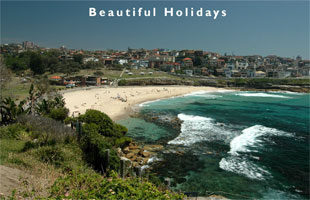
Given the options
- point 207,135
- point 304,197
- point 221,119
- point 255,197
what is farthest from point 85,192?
point 221,119

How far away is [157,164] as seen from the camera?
1505 centimetres

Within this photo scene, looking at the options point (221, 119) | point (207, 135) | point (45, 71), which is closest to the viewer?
point (207, 135)

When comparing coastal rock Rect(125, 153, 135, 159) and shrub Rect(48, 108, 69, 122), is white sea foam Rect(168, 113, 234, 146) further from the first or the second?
shrub Rect(48, 108, 69, 122)

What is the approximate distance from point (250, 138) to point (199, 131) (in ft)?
16.9

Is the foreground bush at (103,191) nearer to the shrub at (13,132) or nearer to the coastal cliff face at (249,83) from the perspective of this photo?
the shrub at (13,132)

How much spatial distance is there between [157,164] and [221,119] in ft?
60.4

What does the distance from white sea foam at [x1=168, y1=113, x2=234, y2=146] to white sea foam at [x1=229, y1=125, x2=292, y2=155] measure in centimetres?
143

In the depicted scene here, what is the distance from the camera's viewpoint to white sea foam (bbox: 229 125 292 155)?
62.1ft

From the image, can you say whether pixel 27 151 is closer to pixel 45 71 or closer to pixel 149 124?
pixel 149 124

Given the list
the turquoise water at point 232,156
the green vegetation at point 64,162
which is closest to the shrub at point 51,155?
the green vegetation at point 64,162

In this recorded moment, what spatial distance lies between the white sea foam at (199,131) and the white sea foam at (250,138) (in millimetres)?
1426

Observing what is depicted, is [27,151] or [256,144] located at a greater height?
[27,151]

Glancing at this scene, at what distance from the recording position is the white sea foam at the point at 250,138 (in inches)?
745

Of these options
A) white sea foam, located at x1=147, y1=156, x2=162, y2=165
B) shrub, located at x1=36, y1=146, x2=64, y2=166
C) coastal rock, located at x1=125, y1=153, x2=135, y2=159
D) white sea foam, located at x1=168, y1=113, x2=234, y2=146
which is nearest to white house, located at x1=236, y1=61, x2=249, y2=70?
white sea foam, located at x1=168, y1=113, x2=234, y2=146
